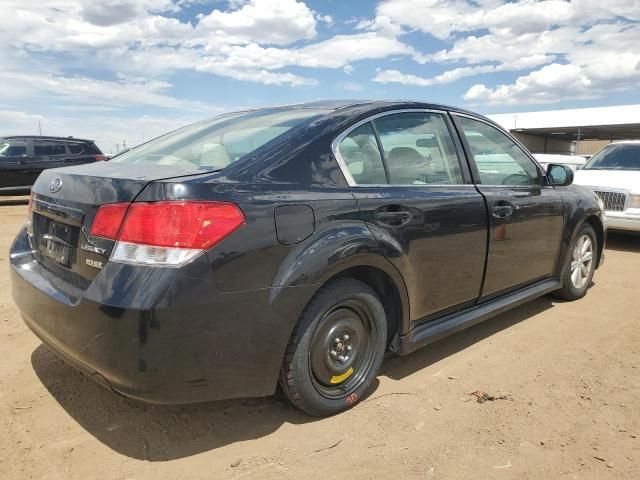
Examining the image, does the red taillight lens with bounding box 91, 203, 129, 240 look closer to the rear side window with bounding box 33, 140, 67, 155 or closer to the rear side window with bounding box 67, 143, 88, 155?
the rear side window with bounding box 33, 140, 67, 155

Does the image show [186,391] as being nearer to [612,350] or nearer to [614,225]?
[612,350]

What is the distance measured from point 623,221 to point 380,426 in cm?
628

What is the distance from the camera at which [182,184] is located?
2.18 meters

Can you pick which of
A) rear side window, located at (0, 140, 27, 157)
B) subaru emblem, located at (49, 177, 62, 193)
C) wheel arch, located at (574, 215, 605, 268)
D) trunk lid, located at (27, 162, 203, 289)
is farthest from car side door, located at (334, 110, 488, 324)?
rear side window, located at (0, 140, 27, 157)

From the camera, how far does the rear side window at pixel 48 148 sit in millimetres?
13289

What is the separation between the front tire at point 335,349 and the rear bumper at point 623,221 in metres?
5.95

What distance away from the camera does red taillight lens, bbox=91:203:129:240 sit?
2.19 m

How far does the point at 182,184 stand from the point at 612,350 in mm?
3227

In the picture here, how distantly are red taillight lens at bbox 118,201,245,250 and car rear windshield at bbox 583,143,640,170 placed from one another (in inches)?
319

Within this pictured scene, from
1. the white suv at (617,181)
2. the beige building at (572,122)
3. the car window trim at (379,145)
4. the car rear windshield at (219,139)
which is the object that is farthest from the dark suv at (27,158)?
the beige building at (572,122)

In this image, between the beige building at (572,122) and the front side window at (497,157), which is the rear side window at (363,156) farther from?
the beige building at (572,122)

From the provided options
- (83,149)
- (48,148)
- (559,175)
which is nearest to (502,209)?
(559,175)

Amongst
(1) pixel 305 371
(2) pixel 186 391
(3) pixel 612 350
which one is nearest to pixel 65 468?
(2) pixel 186 391

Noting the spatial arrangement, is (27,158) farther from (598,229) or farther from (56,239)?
(598,229)
